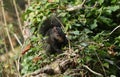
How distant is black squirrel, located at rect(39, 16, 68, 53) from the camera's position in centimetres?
481

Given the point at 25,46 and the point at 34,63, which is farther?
the point at 25,46

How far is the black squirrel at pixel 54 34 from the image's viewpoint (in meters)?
4.81

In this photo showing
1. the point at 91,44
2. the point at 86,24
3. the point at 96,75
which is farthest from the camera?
the point at 86,24

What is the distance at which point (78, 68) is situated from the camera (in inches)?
171

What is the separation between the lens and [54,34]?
480 cm

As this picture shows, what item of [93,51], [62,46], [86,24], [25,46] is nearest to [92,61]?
[93,51]

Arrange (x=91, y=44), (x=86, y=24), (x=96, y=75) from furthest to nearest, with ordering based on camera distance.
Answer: (x=86, y=24), (x=91, y=44), (x=96, y=75)

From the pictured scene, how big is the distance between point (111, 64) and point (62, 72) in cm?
63

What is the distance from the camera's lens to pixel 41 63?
4777 mm

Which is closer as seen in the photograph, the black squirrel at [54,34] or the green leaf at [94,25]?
the black squirrel at [54,34]

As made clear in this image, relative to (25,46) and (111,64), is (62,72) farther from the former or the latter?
(25,46)

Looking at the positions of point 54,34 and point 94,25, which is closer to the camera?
point 54,34

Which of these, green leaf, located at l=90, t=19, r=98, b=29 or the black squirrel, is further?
green leaf, located at l=90, t=19, r=98, b=29

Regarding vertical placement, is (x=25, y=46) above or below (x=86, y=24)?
below
